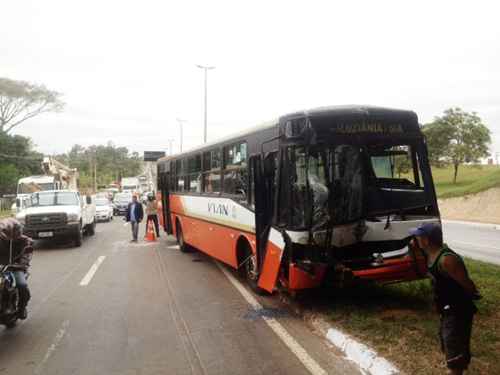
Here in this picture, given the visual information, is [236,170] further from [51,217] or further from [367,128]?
[51,217]

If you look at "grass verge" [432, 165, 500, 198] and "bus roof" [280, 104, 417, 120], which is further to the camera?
"grass verge" [432, 165, 500, 198]

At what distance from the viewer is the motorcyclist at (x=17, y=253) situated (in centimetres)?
681

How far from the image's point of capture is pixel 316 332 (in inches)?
Result: 250

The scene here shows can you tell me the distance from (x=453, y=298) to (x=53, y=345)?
4.63 metres

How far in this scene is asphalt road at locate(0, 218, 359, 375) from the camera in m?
5.28

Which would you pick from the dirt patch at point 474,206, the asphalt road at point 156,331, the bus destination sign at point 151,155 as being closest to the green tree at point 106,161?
the bus destination sign at point 151,155

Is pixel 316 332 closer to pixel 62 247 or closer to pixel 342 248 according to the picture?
pixel 342 248

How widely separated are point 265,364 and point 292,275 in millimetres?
1742

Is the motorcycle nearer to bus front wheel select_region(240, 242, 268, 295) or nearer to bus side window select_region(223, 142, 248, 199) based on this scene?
bus front wheel select_region(240, 242, 268, 295)

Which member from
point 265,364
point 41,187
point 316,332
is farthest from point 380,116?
point 41,187

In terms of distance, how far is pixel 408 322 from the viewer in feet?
20.1

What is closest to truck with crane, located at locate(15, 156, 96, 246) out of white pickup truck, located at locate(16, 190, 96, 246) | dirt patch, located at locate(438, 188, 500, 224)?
white pickup truck, located at locate(16, 190, 96, 246)

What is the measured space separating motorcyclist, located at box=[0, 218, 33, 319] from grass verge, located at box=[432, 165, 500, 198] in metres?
34.2

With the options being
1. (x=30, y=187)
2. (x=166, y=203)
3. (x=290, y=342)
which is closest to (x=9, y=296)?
(x=290, y=342)
